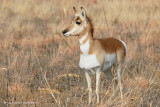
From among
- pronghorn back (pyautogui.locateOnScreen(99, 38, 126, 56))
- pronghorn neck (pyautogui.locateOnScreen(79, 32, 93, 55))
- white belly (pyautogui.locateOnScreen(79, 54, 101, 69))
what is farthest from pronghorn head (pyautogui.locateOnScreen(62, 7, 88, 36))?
pronghorn back (pyautogui.locateOnScreen(99, 38, 126, 56))

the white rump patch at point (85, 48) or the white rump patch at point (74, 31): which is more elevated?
the white rump patch at point (74, 31)

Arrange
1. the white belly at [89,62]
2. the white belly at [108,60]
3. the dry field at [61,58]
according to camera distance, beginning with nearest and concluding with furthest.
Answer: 1. the dry field at [61,58]
2. the white belly at [89,62]
3. the white belly at [108,60]

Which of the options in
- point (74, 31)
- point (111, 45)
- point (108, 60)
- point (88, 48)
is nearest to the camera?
point (74, 31)

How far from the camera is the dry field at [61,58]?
4.02 meters

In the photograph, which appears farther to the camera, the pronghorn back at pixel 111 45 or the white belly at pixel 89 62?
the pronghorn back at pixel 111 45

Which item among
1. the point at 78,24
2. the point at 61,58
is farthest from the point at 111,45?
the point at 61,58

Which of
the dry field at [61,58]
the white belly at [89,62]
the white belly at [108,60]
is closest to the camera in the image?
the dry field at [61,58]

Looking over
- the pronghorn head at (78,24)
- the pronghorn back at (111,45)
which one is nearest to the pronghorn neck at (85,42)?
the pronghorn head at (78,24)

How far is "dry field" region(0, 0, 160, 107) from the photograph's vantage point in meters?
4.02

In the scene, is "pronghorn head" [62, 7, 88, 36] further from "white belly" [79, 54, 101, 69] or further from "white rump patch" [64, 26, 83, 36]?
"white belly" [79, 54, 101, 69]

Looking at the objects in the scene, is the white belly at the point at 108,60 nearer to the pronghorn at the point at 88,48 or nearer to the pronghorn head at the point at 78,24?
the pronghorn at the point at 88,48

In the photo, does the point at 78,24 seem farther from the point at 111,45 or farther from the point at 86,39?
the point at 111,45

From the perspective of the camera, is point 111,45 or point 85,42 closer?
point 85,42

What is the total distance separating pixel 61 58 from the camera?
22.0 feet
